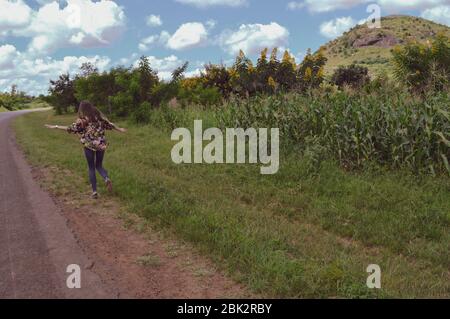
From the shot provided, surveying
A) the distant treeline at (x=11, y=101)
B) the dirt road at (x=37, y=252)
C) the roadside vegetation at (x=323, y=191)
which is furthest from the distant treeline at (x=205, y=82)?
the distant treeline at (x=11, y=101)

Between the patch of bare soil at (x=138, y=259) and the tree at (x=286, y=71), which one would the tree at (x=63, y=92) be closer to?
the tree at (x=286, y=71)

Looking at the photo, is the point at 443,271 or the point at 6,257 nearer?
the point at 443,271

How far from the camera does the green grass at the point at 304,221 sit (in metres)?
4.38

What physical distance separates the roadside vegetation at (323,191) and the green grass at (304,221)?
2 centimetres

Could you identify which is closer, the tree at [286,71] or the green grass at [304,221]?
the green grass at [304,221]

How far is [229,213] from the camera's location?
6.42 metres

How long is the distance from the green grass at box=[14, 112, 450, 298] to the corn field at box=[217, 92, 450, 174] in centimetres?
42

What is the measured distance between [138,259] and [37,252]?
4.38 ft

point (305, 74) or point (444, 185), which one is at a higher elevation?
point (305, 74)

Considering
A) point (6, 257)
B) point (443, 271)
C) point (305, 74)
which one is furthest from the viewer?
point (305, 74)
